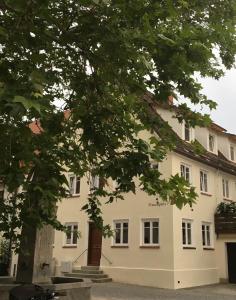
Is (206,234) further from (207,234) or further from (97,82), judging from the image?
(97,82)

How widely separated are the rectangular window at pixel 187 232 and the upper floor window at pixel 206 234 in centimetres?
137

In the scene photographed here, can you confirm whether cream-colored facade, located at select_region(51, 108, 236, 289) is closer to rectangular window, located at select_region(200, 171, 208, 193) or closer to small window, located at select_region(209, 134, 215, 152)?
rectangular window, located at select_region(200, 171, 208, 193)

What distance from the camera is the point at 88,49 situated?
241 inches

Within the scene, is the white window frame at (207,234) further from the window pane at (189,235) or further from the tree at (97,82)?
the tree at (97,82)

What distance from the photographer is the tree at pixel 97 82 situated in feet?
17.5

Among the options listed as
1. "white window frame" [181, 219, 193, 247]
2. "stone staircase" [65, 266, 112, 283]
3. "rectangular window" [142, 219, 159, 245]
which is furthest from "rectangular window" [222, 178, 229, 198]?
"stone staircase" [65, 266, 112, 283]

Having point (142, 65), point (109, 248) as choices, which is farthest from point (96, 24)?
point (109, 248)

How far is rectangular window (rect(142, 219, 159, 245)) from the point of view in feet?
71.9

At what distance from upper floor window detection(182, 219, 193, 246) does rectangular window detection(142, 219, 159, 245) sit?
147 cm

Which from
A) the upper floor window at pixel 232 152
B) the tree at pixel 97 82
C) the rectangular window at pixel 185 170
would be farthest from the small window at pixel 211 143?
the tree at pixel 97 82

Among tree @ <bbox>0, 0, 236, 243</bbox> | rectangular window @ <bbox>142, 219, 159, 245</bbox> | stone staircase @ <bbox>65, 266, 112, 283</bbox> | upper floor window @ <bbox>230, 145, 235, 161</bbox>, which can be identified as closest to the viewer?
tree @ <bbox>0, 0, 236, 243</bbox>

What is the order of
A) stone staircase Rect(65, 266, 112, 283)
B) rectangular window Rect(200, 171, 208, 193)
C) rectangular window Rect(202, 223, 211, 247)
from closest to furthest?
stone staircase Rect(65, 266, 112, 283) < rectangular window Rect(202, 223, 211, 247) < rectangular window Rect(200, 171, 208, 193)

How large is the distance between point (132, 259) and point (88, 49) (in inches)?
693

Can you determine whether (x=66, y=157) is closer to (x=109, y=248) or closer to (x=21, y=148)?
(x=21, y=148)
